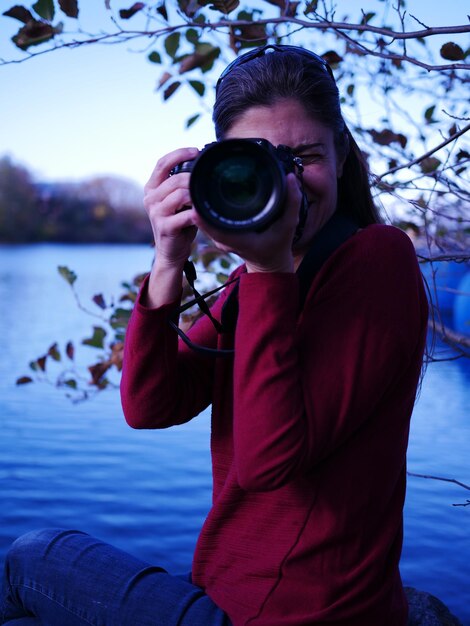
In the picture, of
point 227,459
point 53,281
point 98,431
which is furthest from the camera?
point 53,281

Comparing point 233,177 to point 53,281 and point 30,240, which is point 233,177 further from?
point 30,240

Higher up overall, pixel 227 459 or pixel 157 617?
pixel 227 459

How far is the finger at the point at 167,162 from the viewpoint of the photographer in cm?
108

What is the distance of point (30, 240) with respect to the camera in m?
32.6

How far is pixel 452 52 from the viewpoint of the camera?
4.93 feet

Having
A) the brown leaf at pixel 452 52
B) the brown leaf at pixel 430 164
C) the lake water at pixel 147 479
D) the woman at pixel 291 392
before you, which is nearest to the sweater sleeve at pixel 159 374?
the woman at pixel 291 392

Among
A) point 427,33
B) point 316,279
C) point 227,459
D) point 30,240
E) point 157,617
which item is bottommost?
point 157,617

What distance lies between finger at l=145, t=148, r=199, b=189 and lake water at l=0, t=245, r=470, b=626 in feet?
5.13

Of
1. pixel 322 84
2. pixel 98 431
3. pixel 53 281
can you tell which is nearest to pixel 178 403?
pixel 322 84

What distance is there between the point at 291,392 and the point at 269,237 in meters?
0.18

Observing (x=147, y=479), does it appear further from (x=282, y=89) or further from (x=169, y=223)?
(x=282, y=89)

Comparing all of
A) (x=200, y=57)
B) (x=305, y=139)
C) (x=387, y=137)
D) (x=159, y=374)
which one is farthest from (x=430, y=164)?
(x=159, y=374)

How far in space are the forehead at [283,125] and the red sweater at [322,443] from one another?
15cm

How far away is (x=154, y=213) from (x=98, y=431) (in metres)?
3.66
